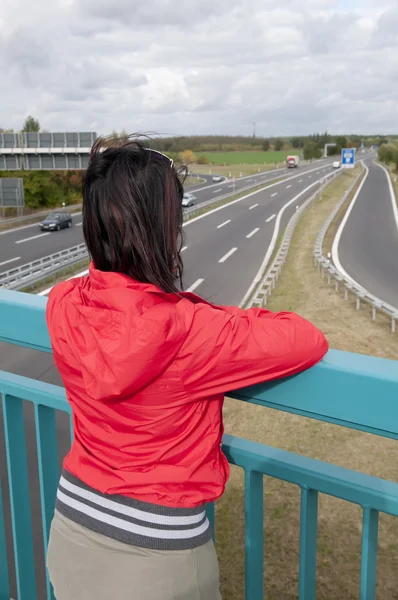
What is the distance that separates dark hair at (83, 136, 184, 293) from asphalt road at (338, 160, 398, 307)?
1850 cm

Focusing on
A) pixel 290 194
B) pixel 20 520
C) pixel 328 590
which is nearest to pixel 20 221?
pixel 290 194

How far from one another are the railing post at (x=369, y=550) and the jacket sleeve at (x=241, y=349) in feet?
1.54

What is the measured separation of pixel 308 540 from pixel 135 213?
1.04 m

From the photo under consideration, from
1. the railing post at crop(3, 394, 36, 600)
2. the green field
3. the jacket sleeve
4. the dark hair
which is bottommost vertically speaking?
the railing post at crop(3, 394, 36, 600)

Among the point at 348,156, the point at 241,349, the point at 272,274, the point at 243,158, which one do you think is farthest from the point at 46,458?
the point at 243,158

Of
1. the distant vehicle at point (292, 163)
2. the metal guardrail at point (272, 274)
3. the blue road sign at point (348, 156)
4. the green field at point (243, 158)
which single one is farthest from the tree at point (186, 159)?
the green field at point (243, 158)

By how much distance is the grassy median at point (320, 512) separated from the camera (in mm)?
6750

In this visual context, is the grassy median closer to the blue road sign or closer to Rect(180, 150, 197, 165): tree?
Rect(180, 150, 197, 165): tree

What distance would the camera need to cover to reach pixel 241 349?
131 cm

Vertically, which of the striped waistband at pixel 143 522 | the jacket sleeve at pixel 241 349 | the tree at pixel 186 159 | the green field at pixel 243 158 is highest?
the green field at pixel 243 158

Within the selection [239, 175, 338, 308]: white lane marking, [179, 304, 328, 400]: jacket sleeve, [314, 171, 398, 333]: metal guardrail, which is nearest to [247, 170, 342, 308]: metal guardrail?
[239, 175, 338, 308]: white lane marking

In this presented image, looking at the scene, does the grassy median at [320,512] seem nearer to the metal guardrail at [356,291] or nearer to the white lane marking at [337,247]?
the metal guardrail at [356,291]

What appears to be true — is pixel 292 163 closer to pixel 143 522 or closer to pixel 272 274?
pixel 272 274

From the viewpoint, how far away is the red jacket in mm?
1296
